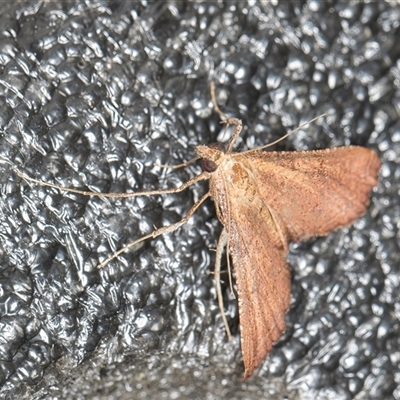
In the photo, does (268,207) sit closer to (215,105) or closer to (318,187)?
(318,187)

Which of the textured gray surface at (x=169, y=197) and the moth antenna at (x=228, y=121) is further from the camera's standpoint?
the moth antenna at (x=228, y=121)

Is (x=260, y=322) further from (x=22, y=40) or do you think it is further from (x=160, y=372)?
(x=22, y=40)

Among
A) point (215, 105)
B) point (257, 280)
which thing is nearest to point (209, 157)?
point (215, 105)

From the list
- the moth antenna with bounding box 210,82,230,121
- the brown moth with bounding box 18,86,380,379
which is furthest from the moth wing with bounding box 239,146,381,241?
the moth antenna with bounding box 210,82,230,121

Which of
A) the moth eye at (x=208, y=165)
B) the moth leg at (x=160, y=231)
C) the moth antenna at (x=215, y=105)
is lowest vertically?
the moth leg at (x=160, y=231)

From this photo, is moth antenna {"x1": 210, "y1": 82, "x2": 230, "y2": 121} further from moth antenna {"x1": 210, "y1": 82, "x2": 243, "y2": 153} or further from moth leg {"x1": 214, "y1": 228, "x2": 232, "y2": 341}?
moth leg {"x1": 214, "y1": 228, "x2": 232, "y2": 341}

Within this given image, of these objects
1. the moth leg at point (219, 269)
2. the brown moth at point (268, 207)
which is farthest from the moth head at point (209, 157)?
the moth leg at point (219, 269)

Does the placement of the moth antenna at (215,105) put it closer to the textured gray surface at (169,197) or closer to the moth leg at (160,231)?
the textured gray surface at (169,197)
